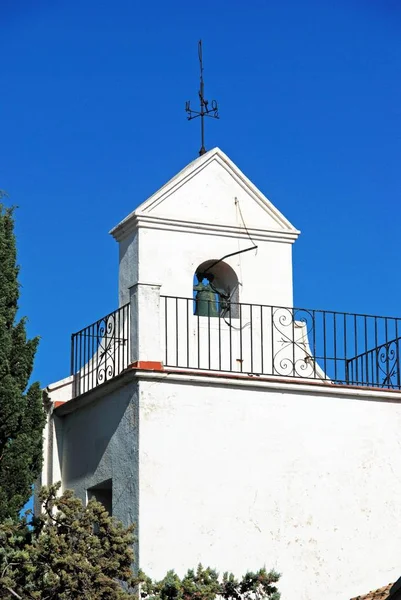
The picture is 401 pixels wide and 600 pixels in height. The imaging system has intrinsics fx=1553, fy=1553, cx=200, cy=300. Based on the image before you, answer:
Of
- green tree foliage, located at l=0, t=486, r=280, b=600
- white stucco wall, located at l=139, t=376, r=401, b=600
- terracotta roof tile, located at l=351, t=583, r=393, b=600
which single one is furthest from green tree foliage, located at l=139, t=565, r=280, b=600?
terracotta roof tile, located at l=351, t=583, r=393, b=600

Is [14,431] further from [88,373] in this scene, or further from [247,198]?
[247,198]

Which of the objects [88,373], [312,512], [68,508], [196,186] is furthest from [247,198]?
[68,508]

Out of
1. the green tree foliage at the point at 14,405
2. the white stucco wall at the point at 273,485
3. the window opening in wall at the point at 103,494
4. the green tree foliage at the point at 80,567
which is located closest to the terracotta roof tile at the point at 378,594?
the white stucco wall at the point at 273,485

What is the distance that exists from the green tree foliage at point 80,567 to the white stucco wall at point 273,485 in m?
1.64

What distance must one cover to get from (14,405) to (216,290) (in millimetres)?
3947

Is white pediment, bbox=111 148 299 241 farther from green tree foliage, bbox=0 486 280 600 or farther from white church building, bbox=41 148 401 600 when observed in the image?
green tree foliage, bbox=0 486 280 600

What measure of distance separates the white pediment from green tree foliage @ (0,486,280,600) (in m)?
5.58

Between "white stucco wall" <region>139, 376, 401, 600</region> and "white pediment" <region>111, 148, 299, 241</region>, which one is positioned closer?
"white stucco wall" <region>139, 376, 401, 600</region>

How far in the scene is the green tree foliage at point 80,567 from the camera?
54.2ft

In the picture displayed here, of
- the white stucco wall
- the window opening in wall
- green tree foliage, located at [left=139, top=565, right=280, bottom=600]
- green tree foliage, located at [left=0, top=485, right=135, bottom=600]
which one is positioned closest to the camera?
green tree foliage, located at [left=0, top=485, right=135, bottom=600]

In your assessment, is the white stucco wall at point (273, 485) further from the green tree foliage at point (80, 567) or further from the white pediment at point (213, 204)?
the white pediment at point (213, 204)

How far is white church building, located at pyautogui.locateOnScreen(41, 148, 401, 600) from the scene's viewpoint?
62.8 ft

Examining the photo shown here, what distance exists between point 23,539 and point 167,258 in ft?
18.6

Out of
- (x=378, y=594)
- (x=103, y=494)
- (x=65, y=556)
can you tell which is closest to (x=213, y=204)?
(x=103, y=494)
